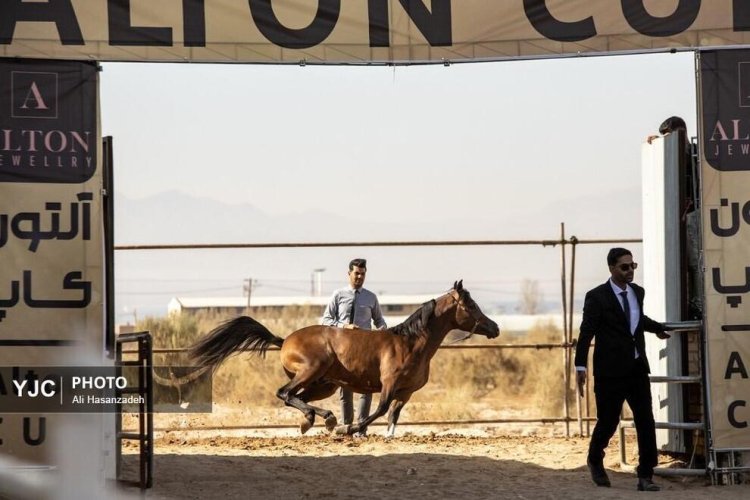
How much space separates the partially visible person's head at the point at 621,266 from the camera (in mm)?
9078

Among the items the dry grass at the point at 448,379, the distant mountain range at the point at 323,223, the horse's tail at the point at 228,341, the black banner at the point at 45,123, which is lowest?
the dry grass at the point at 448,379

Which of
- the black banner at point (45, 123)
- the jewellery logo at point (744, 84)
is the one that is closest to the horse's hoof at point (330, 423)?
the black banner at point (45, 123)

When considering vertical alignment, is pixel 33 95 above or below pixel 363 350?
above

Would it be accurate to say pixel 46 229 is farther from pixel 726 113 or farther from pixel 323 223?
pixel 323 223

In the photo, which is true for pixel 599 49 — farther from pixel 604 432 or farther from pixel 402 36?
pixel 604 432

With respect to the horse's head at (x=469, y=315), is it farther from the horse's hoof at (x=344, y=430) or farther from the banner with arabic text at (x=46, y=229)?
the banner with arabic text at (x=46, y=229)

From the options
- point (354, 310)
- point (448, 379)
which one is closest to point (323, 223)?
A: point (448, 379)

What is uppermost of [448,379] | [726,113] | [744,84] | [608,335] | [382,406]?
[744,84]

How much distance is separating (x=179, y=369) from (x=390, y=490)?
6358 mm

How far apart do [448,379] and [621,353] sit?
14864 millimetres

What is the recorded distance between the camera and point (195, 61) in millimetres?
8891

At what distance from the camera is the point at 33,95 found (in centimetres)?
851

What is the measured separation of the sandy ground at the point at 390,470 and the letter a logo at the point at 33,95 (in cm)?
270

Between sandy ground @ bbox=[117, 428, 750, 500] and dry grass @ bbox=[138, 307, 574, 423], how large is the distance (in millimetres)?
6694
